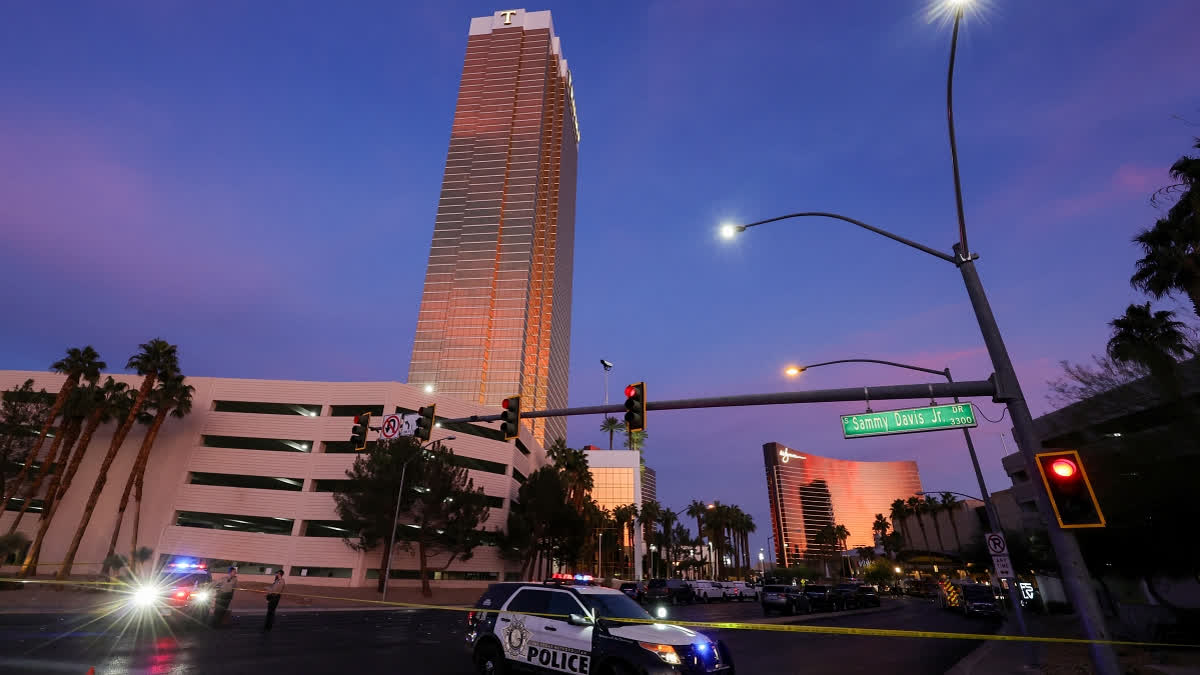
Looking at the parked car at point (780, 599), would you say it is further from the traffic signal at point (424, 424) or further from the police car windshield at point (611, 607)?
the police car windshield at point (611, 607)

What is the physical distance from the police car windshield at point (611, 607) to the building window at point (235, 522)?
5007cm

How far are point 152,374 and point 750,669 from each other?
52.2 metres

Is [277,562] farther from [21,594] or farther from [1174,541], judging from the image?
[1174,541]

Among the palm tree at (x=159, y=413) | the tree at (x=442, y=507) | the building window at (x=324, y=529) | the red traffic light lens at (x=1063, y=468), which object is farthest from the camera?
the building window at (x=324, y=529)

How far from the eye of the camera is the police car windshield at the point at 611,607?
847cm

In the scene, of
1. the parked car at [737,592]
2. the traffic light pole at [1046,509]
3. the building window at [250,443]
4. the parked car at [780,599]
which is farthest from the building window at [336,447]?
the traffic light pole at [1046,509]

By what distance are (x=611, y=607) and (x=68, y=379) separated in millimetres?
55305

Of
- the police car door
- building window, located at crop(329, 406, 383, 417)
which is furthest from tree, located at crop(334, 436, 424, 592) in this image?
the police car door

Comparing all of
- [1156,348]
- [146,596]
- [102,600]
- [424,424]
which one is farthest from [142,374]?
[1156,348]

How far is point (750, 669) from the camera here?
12.2 metres

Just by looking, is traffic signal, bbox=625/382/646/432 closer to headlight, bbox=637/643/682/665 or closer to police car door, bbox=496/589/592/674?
police car door, bbox=496/589/592/674

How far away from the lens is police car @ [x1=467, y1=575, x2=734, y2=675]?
24.3 feet

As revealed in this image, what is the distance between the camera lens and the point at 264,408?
52.4 meters

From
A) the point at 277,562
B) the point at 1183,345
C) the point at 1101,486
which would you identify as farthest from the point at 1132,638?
the point at 277,562
